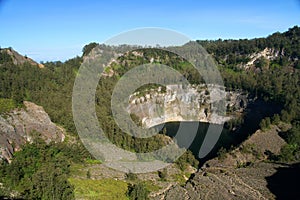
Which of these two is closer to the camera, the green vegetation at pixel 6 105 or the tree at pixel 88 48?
the green vegetation at pixel 6 105

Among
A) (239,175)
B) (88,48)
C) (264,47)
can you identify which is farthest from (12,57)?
(264,47)

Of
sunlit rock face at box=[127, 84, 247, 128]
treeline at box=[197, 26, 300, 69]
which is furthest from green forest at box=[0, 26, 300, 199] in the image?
sunlit rock face at box=[127, 84, 247, 128]

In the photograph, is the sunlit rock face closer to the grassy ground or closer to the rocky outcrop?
the rocky outcrop

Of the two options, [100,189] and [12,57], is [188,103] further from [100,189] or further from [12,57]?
[100,189]

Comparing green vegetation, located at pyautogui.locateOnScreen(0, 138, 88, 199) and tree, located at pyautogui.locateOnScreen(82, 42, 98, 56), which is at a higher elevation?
tree, located at pyautogui.locateOnScreen(82, 42, 98, 56)

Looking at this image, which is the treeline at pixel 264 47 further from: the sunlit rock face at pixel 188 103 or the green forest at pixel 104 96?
the sunlit rock face at pixel 188 103

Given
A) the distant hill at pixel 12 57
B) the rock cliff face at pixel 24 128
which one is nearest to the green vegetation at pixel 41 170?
the rock cliff face at pixel 24 128

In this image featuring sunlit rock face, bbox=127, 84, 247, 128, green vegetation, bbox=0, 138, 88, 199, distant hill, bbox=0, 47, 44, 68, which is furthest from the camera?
sunlit rock face, bbox=127, 84, 247, 128
